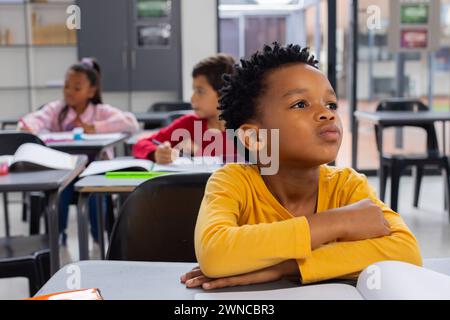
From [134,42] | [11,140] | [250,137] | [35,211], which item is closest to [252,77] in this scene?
[250,137]

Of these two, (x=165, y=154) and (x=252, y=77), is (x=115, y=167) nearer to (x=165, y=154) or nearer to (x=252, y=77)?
(x=165, y=154)

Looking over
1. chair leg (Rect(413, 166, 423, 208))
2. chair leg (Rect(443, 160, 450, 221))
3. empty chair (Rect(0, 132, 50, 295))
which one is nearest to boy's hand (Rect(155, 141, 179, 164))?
empty chair (Rect(0, 132, 50, 295))

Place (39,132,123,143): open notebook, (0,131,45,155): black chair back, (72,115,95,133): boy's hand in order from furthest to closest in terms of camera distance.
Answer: (72,115,95,133): boy's hand, (39,132,123,143): open notebook, (0,131,45,155): black chair back


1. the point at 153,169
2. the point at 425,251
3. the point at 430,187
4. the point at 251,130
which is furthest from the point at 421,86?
the point at 251,130

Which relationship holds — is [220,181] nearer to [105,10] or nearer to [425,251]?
[425,251]

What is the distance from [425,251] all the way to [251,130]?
2.54 m

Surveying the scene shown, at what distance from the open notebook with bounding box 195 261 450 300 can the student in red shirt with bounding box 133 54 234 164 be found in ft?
5.45

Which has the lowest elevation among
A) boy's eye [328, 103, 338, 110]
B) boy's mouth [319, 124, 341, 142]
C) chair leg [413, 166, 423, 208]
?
chair leg [413, 166, 423, 208]

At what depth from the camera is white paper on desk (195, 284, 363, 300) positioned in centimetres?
79

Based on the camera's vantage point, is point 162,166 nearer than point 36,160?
No

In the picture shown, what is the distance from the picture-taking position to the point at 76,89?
379 cm

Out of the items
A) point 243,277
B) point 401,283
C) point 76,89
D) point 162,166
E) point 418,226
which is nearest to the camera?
point 401,283

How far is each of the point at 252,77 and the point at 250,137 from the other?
0.38 ft

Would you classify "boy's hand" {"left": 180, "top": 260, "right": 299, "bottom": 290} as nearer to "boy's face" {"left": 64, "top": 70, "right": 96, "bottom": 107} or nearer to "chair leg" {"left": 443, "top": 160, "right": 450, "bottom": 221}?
"boy's face" {"left": 64, "top": 70, "right": 96, "bottom": 107}
